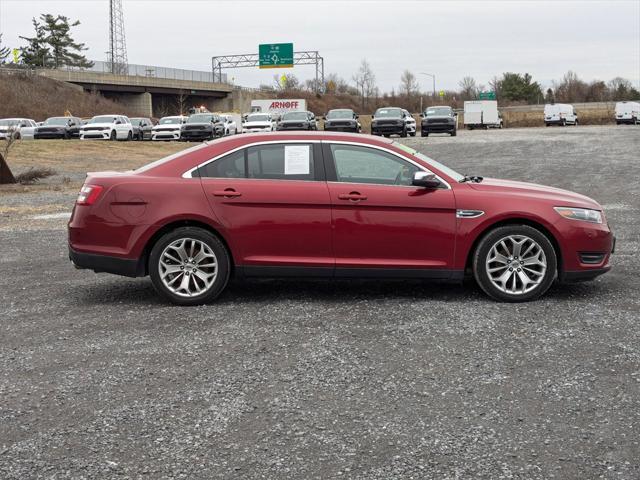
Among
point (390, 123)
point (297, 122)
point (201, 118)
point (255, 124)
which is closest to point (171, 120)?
point (201, 118)

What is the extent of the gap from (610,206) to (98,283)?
997 centimetres

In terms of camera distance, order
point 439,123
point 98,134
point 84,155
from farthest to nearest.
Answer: point 439,123, point 98,134, point 84,155

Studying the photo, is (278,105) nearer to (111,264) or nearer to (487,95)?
(487,95)

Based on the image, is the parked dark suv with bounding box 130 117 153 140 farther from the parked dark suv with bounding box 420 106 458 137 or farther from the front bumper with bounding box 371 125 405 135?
the parked dark suv with bounding box 420 106 458 137

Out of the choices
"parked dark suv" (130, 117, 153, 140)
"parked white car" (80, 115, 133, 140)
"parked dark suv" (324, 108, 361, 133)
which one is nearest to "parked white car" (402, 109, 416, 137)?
"parked dark suv" (324, 108, 361, 133)

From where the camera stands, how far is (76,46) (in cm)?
10938

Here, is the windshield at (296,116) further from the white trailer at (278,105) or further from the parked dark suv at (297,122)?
the white trailer at (278,105)

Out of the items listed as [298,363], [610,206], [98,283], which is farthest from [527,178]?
[298,363]

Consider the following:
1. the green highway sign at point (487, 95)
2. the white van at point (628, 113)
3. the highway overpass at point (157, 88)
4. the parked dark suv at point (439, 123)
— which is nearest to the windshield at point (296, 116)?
the parked dark suv at point (439, 123)

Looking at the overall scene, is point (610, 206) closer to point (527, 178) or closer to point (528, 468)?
point (527, 178)

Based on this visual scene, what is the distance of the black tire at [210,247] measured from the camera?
6.97m

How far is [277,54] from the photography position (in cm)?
8638

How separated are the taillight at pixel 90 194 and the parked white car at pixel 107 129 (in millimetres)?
38160

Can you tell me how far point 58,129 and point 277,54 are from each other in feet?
144
